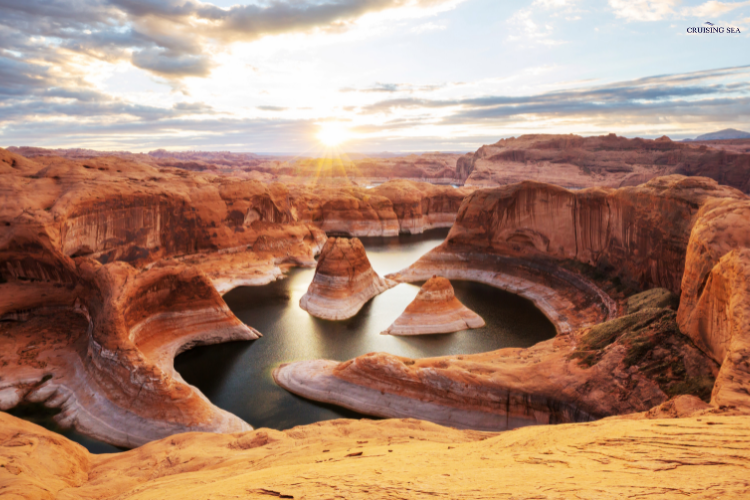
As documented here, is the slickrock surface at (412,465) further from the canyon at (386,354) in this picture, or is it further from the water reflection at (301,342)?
the water reflection at (301,342)

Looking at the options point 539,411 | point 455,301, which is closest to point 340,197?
point 455,301

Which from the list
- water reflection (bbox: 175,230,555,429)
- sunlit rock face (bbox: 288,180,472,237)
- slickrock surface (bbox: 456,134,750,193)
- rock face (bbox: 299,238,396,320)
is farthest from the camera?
slickrock surface (bbox: 456,134,750,193)

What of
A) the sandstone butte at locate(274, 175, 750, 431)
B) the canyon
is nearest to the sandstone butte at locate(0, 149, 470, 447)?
the canyon

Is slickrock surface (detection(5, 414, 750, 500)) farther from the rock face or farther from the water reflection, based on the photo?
the rock face

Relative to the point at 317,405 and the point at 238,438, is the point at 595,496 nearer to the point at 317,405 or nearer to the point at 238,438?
the point at 238,438

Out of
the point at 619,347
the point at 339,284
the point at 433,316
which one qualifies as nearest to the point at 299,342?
the point at 339,284
